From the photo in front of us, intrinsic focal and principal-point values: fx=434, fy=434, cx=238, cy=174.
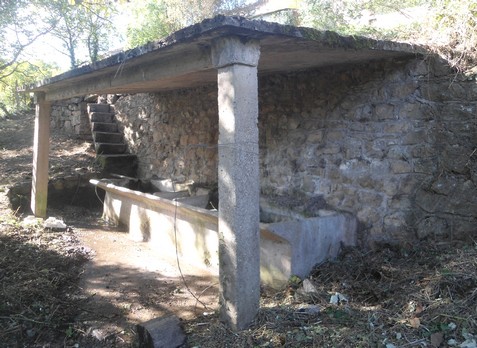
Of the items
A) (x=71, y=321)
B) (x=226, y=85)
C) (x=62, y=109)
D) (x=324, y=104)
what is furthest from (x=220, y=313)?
(x=62, y=109)

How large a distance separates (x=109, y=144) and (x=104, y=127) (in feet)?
1.97

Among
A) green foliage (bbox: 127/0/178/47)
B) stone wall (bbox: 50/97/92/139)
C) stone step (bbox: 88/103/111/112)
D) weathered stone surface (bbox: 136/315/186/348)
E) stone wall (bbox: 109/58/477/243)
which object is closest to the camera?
weathered stone surface (bbox: 136/315/186/348)

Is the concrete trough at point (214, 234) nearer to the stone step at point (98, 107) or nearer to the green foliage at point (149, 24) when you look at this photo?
the stone step at point (98, 107)

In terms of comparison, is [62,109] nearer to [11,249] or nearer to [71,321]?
[11,249]

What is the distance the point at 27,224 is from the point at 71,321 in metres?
2.95

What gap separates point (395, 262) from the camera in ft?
13.3

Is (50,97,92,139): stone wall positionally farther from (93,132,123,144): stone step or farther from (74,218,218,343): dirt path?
(74,218,218,343): dirt path

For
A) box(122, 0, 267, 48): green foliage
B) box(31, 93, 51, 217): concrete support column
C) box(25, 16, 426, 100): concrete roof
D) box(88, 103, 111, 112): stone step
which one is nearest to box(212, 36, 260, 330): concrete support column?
box(25, 16, 426, 100): concrete roof

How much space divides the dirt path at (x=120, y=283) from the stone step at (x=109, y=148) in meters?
0.95

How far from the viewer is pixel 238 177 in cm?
314

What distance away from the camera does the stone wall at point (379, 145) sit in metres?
4.03

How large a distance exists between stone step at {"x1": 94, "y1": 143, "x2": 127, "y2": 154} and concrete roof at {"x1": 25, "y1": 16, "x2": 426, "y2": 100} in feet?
12.2

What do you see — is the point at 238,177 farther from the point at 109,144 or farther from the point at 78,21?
the point at 78,21

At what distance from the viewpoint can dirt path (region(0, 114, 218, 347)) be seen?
3.74 metres
